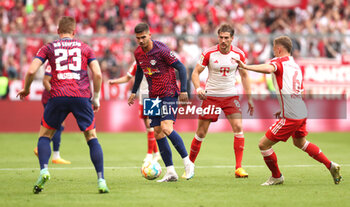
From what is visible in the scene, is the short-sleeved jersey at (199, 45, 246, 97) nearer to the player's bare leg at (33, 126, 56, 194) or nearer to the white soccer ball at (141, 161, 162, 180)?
the white soccer ball at (141, 161, 162, 180)

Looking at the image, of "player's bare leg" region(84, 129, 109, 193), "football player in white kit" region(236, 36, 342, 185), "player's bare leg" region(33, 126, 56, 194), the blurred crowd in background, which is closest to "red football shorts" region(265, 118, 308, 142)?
"football player in white kit" region(236, 36, 342, 185)

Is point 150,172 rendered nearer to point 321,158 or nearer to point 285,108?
point 285,108

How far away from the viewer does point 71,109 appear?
310 inches

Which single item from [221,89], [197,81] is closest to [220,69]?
[221,89]

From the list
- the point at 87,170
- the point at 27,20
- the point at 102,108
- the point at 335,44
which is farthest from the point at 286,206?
the point at 27,20

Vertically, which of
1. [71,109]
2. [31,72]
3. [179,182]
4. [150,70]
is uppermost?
[31,72]

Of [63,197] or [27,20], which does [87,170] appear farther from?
[27,20]

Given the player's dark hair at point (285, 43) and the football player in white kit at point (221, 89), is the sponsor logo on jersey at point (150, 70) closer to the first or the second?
the football player in white kit at point (221, 89)

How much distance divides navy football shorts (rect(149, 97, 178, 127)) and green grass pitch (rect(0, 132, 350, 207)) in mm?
932

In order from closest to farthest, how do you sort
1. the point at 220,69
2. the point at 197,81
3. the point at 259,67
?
1. the point at 259,67
2. the point at 197,81
3. the point at 220,69

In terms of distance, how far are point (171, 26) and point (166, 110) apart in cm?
1312

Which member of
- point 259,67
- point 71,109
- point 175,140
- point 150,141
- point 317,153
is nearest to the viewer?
point 71,109

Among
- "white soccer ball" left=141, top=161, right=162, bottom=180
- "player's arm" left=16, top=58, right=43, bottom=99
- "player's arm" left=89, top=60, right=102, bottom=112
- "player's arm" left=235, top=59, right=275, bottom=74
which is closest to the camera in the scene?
"player's arm" left=16, top=58, right=43, bottom=99

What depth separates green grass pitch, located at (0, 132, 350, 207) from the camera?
7.31 meters
